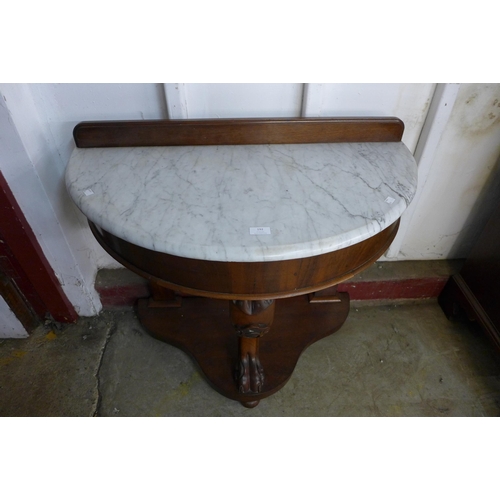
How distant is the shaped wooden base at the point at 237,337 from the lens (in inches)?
50.8

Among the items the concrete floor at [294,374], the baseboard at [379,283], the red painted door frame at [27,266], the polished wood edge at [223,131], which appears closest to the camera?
the polished wood edge at [223,131]

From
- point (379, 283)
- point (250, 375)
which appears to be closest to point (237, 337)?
point (250, 375)

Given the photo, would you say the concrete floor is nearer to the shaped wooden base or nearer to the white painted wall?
the shaped wooden base

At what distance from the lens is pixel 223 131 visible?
102cm

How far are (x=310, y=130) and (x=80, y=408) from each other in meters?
1.15

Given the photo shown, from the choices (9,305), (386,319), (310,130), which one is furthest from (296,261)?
(9,305)

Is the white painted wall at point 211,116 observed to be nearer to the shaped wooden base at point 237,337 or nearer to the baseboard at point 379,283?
the baseboard at point 379,283

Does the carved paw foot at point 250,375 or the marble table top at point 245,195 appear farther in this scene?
the carved paw foot at point 250,375

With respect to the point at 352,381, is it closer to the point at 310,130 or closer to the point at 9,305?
the point at 310,130

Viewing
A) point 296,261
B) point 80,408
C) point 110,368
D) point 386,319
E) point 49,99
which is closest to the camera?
point 296,261

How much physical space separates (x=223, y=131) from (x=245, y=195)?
25 cm

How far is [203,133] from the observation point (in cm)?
101

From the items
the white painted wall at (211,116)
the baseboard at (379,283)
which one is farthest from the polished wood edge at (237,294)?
the baseboard at (379,283)

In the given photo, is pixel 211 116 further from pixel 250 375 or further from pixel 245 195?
pixel 250 375
